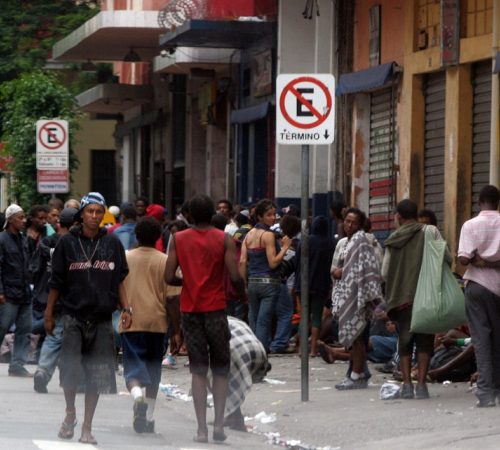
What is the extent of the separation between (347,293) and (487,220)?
264cm

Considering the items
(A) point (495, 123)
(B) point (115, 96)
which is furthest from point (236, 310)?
(B) point (115, 96)

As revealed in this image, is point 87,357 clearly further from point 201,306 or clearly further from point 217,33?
point 217,33

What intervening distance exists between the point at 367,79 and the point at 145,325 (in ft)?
35.1

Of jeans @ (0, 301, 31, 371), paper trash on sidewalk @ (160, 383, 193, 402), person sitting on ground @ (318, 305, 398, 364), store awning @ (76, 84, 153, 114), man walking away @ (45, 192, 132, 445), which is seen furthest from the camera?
store awning @ (76, 84, 153, 114)

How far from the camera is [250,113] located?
29.7m

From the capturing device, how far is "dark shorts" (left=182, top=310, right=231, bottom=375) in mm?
12555

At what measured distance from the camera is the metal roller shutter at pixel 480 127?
1977 cm

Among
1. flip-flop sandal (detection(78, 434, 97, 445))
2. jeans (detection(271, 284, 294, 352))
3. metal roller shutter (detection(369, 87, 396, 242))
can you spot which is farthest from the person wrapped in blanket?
metal roller shutter (detection(369, 87, 396, 242))

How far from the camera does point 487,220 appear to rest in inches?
551

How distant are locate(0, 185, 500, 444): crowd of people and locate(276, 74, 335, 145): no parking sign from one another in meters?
1.05

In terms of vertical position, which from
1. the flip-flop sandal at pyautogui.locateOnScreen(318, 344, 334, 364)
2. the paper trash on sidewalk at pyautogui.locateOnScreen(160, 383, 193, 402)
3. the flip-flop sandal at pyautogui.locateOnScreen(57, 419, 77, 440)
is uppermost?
the flip-flop sandal at pyautogui.locateOnScreen(57, 419, 77, 440)

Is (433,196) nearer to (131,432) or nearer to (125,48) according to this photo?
(131,432)

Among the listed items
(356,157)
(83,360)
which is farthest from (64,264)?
(356,157)

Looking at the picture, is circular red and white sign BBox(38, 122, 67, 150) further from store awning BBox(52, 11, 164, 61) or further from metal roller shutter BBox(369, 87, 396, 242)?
metal roller shutter BBox(369, 87, 396, 242)
